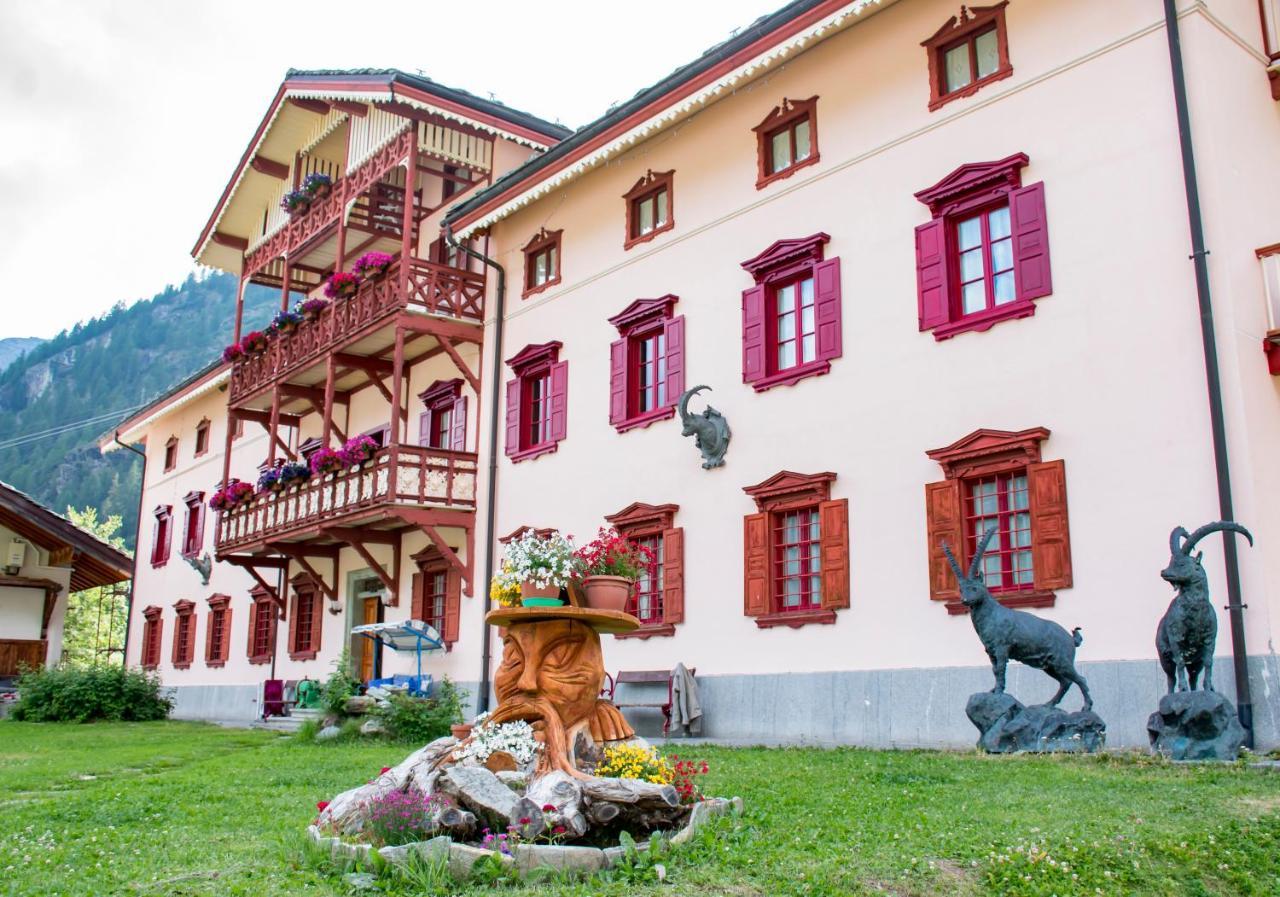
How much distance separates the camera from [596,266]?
20047 mm

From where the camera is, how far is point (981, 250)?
46.9 ft

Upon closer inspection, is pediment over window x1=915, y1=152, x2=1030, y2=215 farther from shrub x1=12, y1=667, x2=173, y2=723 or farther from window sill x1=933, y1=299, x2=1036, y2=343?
shrub x1=12, y1=667, x2=173, y2=723

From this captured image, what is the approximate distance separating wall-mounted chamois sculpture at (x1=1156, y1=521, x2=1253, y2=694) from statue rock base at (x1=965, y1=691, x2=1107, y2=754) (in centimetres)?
84

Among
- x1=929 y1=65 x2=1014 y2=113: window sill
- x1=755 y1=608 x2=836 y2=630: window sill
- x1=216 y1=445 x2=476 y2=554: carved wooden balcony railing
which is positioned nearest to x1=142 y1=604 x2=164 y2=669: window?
x1=216 y1=445 x2=476 y2=554: carved wooden balcony railing

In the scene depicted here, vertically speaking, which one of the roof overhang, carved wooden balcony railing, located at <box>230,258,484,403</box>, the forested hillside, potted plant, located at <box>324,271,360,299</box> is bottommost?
carved wooden balcony railing, located at <box>230,258,484,403</box>

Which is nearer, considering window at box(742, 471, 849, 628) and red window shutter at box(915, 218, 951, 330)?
red window shutter at box(915, 218, 951, 330)

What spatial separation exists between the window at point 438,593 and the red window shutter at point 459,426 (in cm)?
197

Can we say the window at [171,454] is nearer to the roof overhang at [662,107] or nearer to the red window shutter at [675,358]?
the roof overhang at [662,107]

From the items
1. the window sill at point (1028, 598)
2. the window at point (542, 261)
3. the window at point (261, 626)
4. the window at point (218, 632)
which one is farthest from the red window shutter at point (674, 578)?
the window at point (218, 632)

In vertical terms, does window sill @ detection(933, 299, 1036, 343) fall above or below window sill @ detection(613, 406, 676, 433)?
above

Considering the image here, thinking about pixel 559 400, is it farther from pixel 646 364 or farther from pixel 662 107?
pixel 662 107

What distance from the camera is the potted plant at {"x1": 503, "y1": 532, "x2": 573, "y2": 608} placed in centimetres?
882

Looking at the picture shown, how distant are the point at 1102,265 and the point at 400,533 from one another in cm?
1477

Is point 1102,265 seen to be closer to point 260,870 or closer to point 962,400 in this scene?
point 962,400
